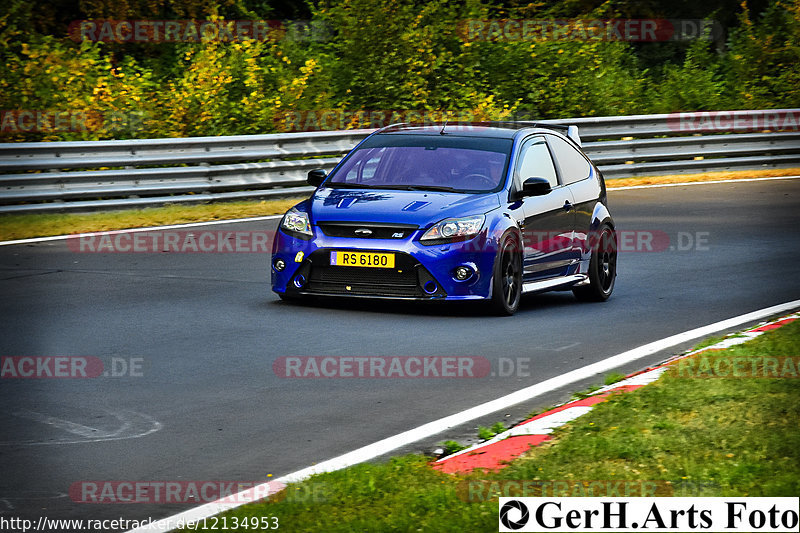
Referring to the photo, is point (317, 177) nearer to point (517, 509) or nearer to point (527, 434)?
point (527, 434)

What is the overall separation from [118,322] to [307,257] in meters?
1.65

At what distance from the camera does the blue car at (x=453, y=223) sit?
10.9 metres

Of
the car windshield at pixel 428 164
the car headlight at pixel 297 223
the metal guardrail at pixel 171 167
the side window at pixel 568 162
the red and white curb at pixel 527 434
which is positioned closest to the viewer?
the red and white curb at pixel 527 434

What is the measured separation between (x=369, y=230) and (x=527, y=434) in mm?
4260

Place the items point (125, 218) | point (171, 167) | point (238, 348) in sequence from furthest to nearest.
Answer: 1. point (171, 167)
2. point (125, 218)
3. point (238, 348)

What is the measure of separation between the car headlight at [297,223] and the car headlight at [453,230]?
3.40 ft

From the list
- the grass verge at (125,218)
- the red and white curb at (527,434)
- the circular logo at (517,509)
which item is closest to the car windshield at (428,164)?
the red and white curb at (527,434)

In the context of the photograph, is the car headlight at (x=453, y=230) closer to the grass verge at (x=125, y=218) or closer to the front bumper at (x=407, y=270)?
the front bumper at (x=407, y=270)

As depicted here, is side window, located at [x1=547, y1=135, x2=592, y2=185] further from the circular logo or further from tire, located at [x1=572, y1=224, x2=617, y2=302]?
the circular logo

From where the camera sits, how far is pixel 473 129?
495 inches

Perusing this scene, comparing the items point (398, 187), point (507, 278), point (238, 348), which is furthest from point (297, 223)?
point (238, 348)

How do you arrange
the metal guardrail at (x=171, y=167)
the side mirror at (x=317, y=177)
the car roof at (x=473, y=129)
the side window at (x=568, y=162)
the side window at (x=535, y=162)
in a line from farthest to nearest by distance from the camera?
1. the metal guardrail at (x=171, y=167)
2. the side window at (x=568, y=162)
3. the car roof at (x=473, y=129)
4. the side mirror at (x=317, y=177)
5. the side window at (x=535, y=162)

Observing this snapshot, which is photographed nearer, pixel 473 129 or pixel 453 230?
pixel 453 230

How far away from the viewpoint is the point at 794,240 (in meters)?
16.9
